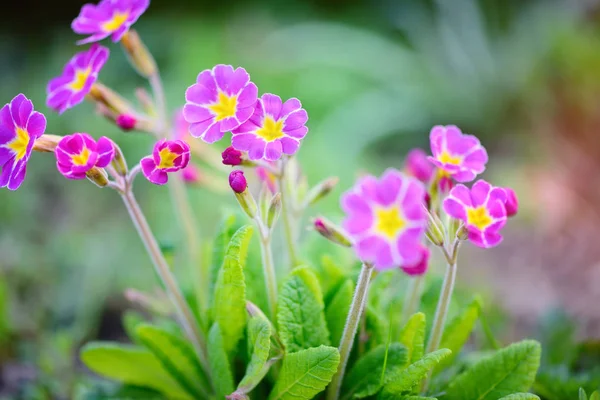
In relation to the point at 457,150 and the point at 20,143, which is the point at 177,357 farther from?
the point at 457,150

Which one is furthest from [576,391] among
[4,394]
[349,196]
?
[4,394]

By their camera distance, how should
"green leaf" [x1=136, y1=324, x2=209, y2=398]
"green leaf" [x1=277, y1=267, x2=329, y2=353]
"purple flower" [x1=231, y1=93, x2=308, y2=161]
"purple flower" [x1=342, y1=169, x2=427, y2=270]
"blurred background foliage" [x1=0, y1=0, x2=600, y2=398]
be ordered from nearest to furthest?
"purple flower" [x1=342, y1=169, x2=427, y2=270] → "purple flower" [x1=231, y1=93, x2=308, y2=161] → "green leaf" [x1=277, y1=267, x2=329, y2=353] → "green leaf" [x1=136, y1=324, x2=209, y2=398] → "blurred background foliage" [x1=0, y1=0, x2=600, y2=398]

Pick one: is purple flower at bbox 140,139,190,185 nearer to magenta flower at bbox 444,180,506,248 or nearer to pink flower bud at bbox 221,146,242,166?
pink flower bud at bbox 221,146,242,166

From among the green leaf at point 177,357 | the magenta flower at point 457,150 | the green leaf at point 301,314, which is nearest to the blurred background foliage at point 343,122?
the green leaf at point 177,357

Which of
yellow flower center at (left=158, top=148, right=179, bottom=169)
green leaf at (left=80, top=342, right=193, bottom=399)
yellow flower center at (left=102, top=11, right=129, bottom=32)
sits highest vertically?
yellow flower center at (left=102, top=11, right=129, bottom=32)

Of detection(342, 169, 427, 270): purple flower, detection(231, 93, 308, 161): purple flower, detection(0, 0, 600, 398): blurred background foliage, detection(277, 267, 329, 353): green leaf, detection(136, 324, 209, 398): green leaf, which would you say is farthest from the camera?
detection(0, 0, 600, 398): blurred background foliage

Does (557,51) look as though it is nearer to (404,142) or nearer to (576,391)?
(404,142)

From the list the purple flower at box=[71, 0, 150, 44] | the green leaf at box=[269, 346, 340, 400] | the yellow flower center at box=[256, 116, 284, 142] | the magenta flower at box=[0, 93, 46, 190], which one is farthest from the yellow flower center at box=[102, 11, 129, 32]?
the green leaf at box=[269, 346, 340, 400]

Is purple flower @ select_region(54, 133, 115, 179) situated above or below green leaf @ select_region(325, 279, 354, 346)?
above
